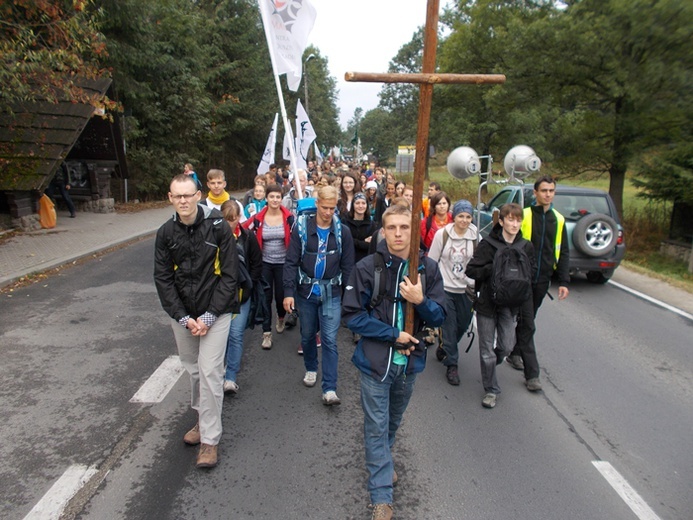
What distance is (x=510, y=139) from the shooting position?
93.6 ft

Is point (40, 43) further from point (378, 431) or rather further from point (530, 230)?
point (378, 431)

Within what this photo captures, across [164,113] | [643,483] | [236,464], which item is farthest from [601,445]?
[164,113]

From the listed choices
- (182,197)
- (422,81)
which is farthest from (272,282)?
(422,81)

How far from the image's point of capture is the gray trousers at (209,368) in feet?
11.3

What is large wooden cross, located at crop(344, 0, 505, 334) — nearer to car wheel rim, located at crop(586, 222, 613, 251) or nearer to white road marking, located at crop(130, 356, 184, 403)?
white road marking, located at crop(130, 356, 184, 403)

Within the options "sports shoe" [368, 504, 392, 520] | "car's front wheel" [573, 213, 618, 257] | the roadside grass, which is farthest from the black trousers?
the roadside grass

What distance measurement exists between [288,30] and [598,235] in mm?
6201

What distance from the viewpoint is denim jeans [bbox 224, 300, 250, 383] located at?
4.34m

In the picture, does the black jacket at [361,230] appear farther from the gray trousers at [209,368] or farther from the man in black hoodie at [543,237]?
the gray trousers at [209,368]

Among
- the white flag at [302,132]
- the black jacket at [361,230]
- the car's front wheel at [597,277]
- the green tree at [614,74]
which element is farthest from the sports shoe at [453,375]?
the green tree at [614,74]

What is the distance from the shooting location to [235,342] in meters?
4.45

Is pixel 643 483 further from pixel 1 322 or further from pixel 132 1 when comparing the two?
pixel 132 1

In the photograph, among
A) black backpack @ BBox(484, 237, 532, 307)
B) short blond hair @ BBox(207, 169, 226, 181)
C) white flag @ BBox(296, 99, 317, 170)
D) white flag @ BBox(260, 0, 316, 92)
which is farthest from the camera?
white flag @ BBox(296, 99, 317, 170)

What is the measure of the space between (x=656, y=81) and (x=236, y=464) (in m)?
14.6
